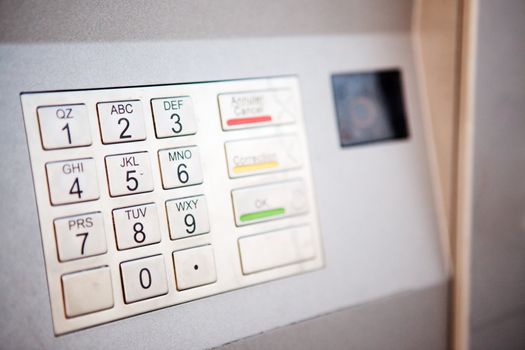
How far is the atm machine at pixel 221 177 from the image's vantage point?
0.48m

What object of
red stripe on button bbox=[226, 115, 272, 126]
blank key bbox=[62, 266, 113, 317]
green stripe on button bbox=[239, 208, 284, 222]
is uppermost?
red stripe on button bbox=[226, 115, 272, 126]

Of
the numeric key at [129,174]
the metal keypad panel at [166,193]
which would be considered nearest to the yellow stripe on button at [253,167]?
the metal keypad panel at [166,193]

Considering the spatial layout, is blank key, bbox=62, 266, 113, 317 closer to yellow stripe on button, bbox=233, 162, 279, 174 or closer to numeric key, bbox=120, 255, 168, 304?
numeric key, bbox=120, 255, 168, 304

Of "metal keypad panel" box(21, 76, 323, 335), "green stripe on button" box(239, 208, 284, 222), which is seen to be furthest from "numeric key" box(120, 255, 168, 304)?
"green stripe on button" box(239, 208, 284, 222)

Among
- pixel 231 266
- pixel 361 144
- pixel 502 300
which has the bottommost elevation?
pixel 502 300

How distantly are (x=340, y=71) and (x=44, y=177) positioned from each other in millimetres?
413

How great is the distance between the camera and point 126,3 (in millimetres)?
520

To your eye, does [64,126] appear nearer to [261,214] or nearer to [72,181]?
[72,181]

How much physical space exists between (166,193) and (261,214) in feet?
0.42

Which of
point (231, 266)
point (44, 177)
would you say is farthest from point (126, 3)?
point (231, 266)

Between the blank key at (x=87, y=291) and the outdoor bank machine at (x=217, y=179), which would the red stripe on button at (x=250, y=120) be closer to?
the outdoor bank machine at (x=217, y=179)

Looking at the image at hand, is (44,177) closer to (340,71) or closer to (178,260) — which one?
(178,260)

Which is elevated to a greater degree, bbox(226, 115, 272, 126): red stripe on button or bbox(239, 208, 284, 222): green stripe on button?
bbox(226, 115, 272, 126): red stripe on button

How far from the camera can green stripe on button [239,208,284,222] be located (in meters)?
0.57
